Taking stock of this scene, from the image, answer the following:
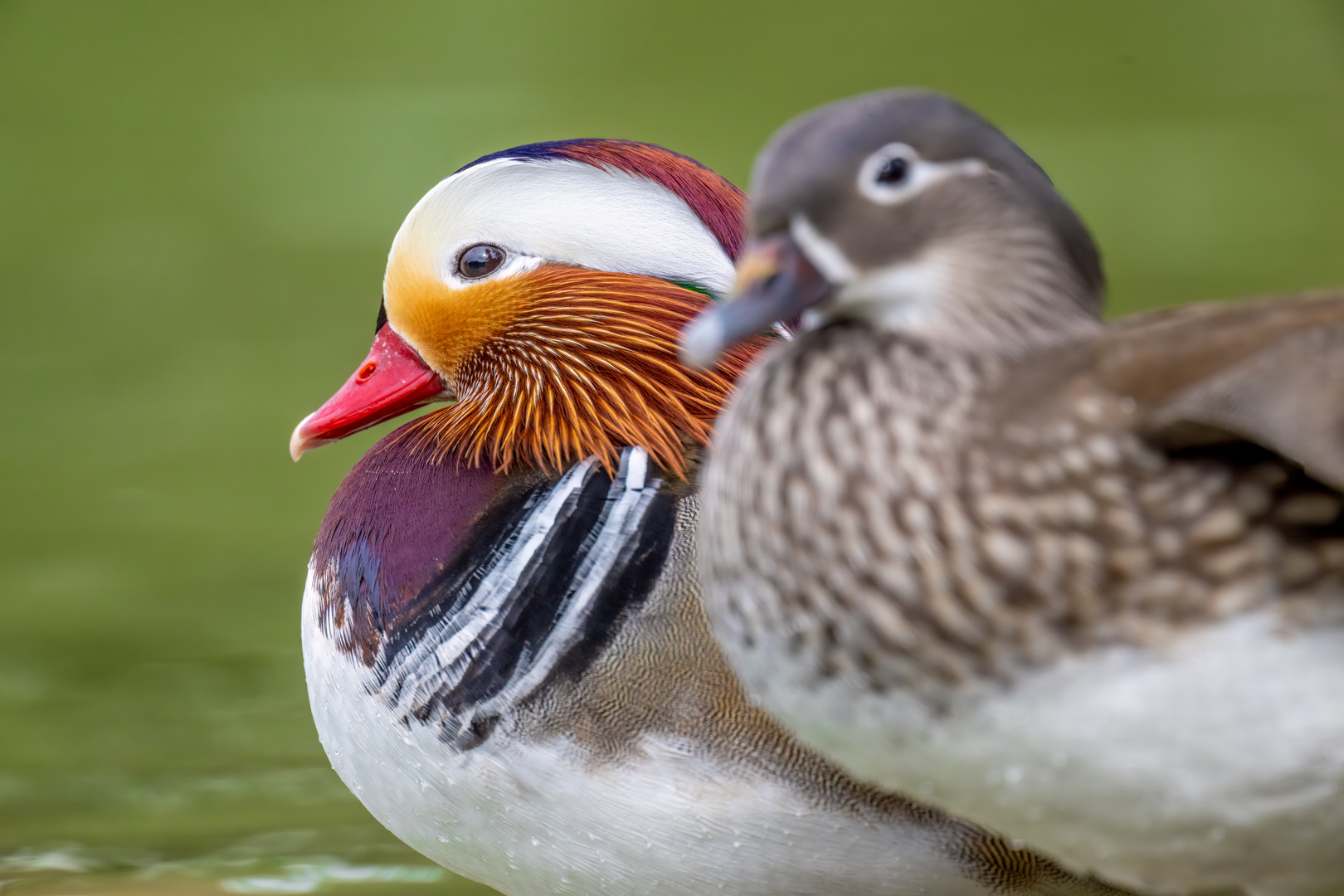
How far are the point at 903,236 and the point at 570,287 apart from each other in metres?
0.42

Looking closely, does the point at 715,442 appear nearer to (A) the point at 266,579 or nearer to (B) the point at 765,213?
(B) the point at 765,213

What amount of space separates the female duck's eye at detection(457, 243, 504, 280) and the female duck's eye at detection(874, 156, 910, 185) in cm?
43

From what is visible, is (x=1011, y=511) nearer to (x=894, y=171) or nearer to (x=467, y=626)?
(x=894, y=171)

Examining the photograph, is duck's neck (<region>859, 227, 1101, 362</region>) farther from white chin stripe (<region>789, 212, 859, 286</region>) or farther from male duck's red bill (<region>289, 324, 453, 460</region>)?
male duck's red bill (<region>289, 324, 453, 460</region>)

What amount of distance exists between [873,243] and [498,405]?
45 centimetres

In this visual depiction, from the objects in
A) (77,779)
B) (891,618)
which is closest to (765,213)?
(891,618)

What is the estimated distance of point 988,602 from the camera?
1.98ft

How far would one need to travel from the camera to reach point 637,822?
86 cm

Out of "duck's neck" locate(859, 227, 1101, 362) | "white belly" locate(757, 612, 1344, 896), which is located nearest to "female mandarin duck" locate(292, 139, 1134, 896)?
"white belly" locate(757, 612, 1344, 896)

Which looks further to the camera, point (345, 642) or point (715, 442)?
point (345, 642)

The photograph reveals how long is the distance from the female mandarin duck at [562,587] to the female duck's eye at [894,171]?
0.33 meters

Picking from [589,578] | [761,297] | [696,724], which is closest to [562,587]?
[589,578]

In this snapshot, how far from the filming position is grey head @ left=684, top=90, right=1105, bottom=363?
60 cm

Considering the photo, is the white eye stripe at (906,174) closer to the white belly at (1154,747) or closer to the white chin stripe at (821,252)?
the white chin stripe at (821,252)
